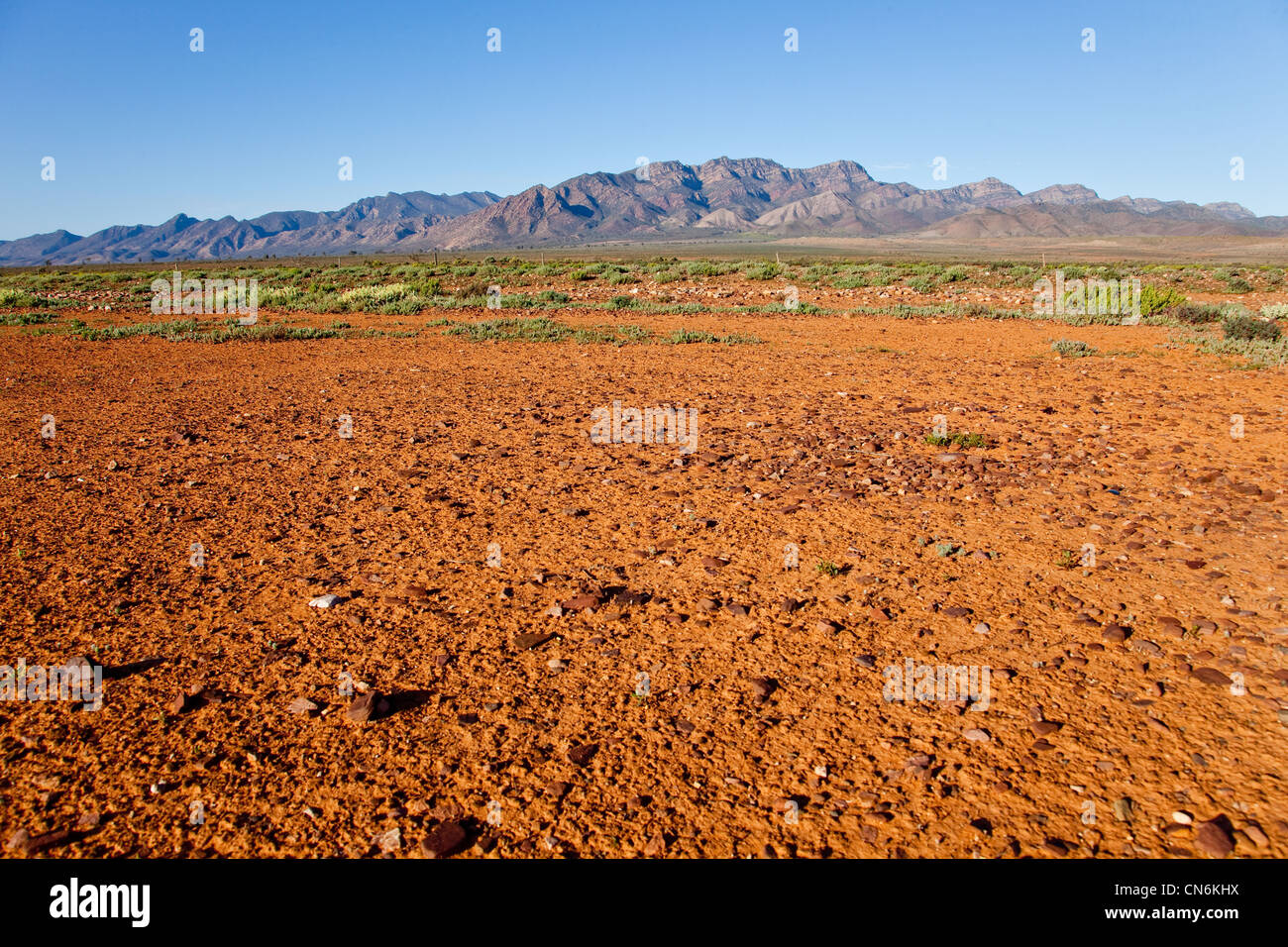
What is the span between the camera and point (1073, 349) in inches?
541

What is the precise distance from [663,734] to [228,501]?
5050 millimetres

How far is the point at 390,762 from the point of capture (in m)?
3.24

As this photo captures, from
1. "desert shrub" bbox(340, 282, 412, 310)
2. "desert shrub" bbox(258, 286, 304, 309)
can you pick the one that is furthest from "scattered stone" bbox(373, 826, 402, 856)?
"desert shrub" bbox(258, 286, 304, 309)

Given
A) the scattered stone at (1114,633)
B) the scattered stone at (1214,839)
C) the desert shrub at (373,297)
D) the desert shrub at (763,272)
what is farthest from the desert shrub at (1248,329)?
the desert shrub at (373,297)

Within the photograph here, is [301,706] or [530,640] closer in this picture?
[301,706]

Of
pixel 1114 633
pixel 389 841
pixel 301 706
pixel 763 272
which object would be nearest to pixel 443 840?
pixel 389 841

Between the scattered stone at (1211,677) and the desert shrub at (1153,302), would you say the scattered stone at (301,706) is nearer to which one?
the scattered stone at (1211,677)

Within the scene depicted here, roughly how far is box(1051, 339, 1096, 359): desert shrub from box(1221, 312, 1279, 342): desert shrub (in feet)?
11.7

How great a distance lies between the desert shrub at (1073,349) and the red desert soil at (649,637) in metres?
4.66

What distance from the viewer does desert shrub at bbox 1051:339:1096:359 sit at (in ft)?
44.7

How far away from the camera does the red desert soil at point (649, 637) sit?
2938 mm

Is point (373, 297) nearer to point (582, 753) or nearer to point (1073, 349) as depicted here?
point (1073, 349)

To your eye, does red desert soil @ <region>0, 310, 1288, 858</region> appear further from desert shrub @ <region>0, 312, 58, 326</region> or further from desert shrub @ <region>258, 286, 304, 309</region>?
desert shrub @ <region>258, 286, 304, 309</region>

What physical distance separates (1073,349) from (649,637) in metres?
13.0
